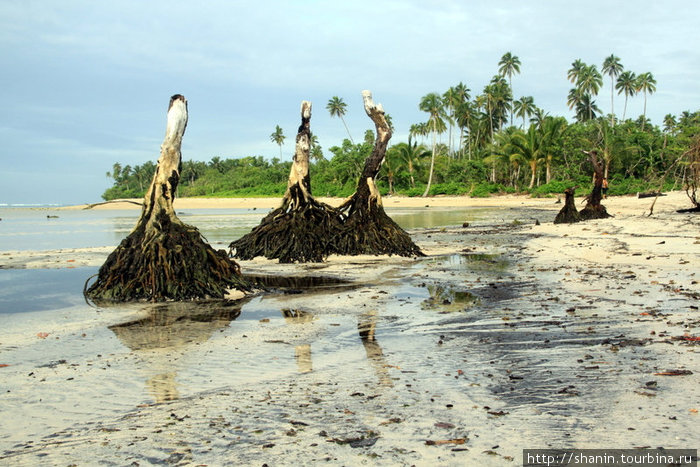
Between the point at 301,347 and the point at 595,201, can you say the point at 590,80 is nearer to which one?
the point at 595,201

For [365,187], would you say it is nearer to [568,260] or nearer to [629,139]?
[568,260]

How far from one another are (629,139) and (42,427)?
57.8 meters

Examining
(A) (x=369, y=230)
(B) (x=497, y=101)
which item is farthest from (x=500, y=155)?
(A) (x=369, y=230)

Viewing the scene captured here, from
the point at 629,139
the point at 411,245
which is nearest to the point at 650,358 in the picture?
the point at 411,245

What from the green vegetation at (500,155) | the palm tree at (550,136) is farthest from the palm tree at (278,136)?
the palm tree at (550,136)

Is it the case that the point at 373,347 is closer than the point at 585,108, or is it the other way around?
the point at 373,347

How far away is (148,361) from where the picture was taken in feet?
19.2

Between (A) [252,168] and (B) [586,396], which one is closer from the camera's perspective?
(B) [586,396]

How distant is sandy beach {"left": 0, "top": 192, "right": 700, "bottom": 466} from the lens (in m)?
3.68

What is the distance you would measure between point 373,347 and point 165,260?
477cm

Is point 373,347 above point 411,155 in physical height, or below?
below

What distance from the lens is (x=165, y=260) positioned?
9.62 metres

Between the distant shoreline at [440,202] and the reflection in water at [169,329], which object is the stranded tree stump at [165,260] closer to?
the reflection in water at [169,329]

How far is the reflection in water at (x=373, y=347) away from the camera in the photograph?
509 centimetres
